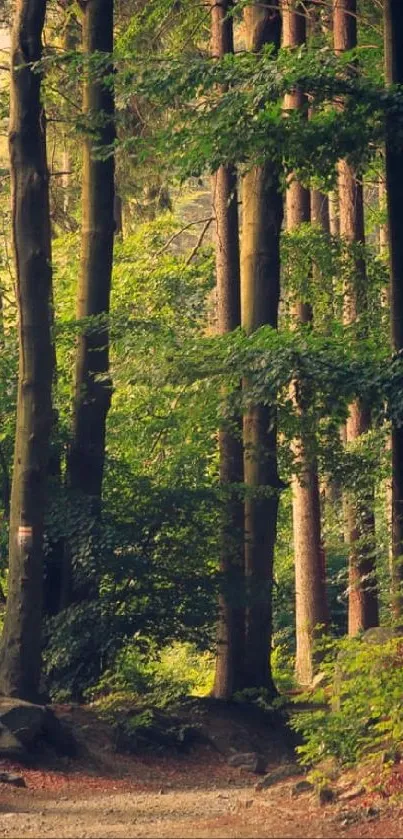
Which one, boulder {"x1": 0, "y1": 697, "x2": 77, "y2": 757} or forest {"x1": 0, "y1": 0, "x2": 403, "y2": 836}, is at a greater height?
forest {"x1": 0, "y1": 0, "x2": 403, "y2": 836}

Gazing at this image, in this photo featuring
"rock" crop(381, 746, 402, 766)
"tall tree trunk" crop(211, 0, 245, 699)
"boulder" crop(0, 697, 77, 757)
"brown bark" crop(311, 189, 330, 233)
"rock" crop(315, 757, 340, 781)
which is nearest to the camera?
"rock" crop(381, 746, 402, 766)

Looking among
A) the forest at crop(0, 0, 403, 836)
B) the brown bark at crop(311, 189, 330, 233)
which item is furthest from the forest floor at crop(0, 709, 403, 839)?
the brown bark at crop(311, 189, 330, 233)

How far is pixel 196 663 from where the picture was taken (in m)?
24.9

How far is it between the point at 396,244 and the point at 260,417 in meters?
4.51

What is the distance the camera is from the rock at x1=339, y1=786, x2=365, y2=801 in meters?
10.6

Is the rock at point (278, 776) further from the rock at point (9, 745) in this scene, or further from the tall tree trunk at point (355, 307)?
the tall tree trunk at point (355, 307)

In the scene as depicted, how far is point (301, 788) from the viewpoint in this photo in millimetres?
11367

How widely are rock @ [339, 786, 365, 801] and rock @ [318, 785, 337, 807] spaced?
7cm

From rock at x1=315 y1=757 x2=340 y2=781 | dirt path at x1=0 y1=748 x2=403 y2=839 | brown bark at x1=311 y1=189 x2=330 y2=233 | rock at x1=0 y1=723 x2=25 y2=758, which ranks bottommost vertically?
dirt path at x1=0 y1=748 x2=403 y2=839

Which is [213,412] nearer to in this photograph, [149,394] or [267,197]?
[149,394]

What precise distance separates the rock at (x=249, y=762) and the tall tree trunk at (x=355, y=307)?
4.60 meters

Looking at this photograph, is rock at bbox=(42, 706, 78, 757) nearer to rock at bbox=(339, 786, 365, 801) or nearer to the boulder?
the boulder

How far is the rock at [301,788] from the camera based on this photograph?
37.0 feet

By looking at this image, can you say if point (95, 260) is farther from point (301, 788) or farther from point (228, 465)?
point (301, 788)
